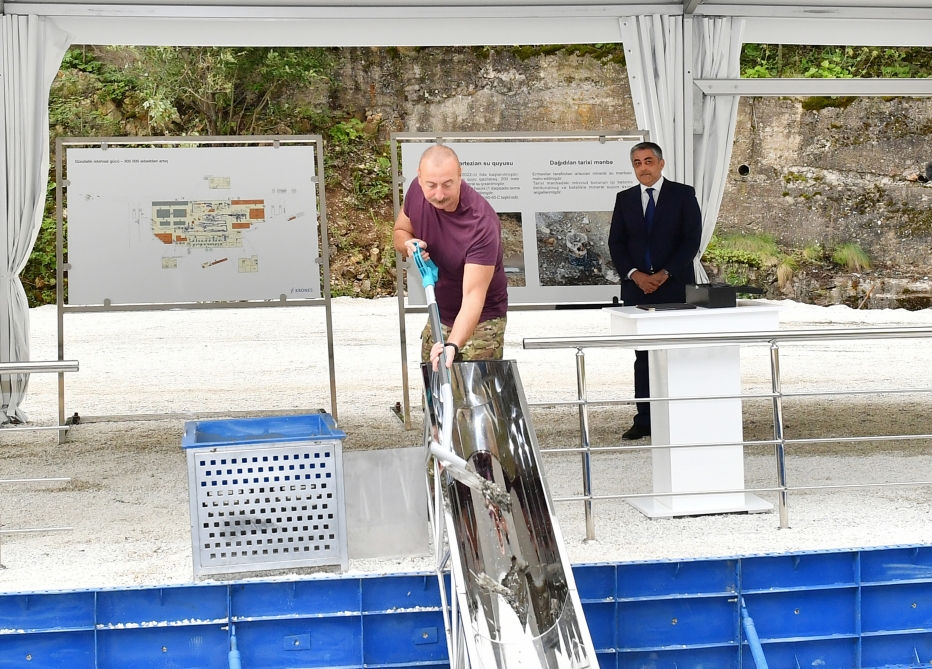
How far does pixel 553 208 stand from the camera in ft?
18.0

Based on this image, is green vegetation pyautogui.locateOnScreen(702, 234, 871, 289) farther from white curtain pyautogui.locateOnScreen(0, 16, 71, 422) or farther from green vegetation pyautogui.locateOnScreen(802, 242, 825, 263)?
white curtain pyautogui.locateOnScreen(0, 16, 71, 422)

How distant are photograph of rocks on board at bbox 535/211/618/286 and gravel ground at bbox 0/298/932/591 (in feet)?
2.84

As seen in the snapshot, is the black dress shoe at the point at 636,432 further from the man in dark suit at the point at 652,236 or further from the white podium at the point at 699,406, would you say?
the white podium at the point at 699,406

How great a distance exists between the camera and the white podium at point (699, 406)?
3.46m

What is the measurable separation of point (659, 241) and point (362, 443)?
6.17ft

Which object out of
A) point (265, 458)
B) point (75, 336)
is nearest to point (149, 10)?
point (265, 458)

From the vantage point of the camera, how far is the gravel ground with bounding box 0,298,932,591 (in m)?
3.23

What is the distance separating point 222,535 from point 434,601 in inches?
24.9

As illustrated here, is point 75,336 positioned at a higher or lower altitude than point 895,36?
lower

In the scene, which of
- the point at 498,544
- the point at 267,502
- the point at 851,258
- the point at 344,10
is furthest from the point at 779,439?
the point at 851,258

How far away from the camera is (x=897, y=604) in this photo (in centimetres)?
311

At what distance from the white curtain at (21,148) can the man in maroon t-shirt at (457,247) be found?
290 cm

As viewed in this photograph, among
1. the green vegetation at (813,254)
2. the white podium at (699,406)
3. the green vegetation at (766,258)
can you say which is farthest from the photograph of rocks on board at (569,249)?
the green vegetation at (813,254)

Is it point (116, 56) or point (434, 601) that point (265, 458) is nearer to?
point (434, 601)
